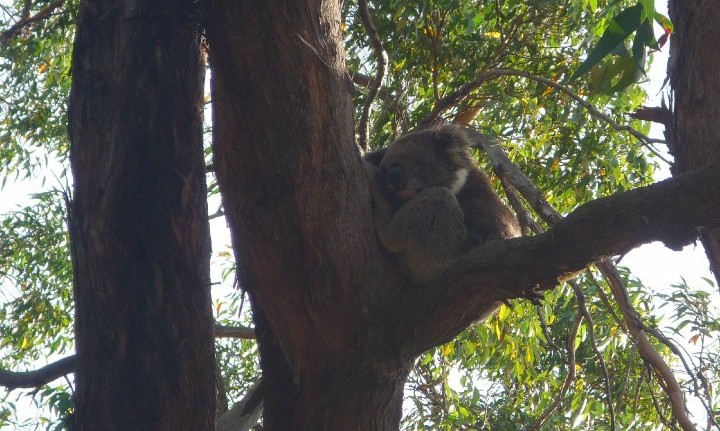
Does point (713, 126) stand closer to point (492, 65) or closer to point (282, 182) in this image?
point (282, 182)

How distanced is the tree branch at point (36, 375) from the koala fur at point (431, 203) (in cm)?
125

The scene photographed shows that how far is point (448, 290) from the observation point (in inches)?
96.4

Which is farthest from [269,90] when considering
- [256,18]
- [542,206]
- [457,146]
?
[457,146]

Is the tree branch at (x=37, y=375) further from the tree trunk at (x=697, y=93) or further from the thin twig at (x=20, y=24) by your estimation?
the tree trunk at (x=697, y=93)

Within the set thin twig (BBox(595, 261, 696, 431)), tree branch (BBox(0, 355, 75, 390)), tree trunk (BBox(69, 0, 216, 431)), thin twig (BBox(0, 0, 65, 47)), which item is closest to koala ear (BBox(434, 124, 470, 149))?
thin twig (BBox(595, 261, 696, 431))

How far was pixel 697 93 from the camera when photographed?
2.54m

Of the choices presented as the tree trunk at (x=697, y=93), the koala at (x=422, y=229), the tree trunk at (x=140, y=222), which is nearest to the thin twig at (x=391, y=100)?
the koala at (x=422, y=229)

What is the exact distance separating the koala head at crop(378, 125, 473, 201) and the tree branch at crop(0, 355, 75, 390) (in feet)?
5.66

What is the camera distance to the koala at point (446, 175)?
359 centimetres

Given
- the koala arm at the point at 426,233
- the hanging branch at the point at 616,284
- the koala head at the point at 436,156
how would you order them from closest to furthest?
the hanging branch at the point at 616,284
the koala arm at the point at 426,233
the koala head at the point at 436,156

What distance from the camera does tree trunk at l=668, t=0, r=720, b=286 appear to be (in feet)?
8.21

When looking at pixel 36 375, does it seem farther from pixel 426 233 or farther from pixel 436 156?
pixel 436 156

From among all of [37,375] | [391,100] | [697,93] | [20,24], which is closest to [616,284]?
[697,93]

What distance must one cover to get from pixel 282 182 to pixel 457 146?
1.68 m
